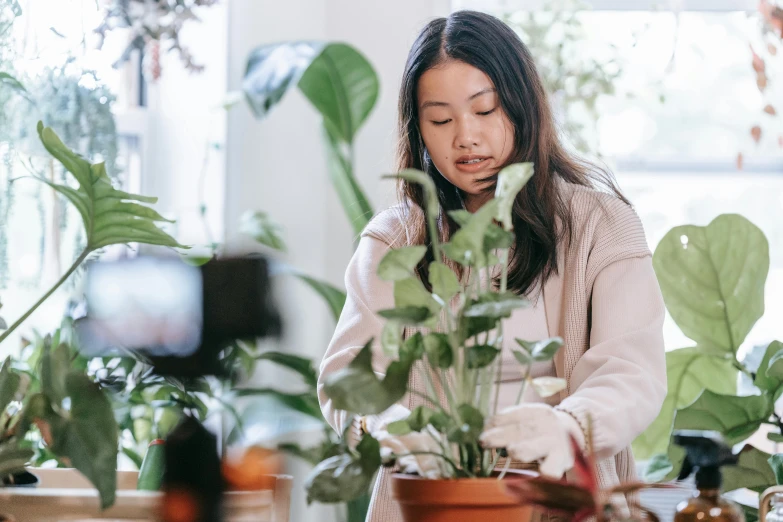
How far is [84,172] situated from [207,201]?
132cm

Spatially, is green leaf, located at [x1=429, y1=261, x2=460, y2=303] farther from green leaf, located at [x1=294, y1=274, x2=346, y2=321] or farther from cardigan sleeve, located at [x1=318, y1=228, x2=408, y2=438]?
green leaf, located at [x1=294, y1=274, x2=346, y2=321]

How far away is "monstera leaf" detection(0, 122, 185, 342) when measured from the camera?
127 cm

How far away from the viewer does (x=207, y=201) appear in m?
2.58

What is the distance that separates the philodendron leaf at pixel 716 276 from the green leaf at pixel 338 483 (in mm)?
884

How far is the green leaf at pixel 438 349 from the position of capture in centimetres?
87

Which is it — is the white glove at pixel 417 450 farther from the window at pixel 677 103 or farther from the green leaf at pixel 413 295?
the window at pixel 677 103

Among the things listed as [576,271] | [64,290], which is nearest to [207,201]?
[64,290]

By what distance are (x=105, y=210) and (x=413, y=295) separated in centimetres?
62

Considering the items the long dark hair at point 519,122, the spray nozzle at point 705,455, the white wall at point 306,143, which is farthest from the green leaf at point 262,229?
the spray nozzle at point 705,455

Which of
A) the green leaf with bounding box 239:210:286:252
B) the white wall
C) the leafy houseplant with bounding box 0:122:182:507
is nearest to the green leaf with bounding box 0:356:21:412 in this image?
the leafy houseplant with bounding box 0:122:182:507

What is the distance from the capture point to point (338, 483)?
84 centimetres

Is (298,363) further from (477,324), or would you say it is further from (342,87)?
(477,324)

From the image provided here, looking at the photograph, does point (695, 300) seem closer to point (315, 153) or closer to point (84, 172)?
point (84, 172)

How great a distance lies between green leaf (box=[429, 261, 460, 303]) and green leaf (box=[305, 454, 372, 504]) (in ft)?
0.57
